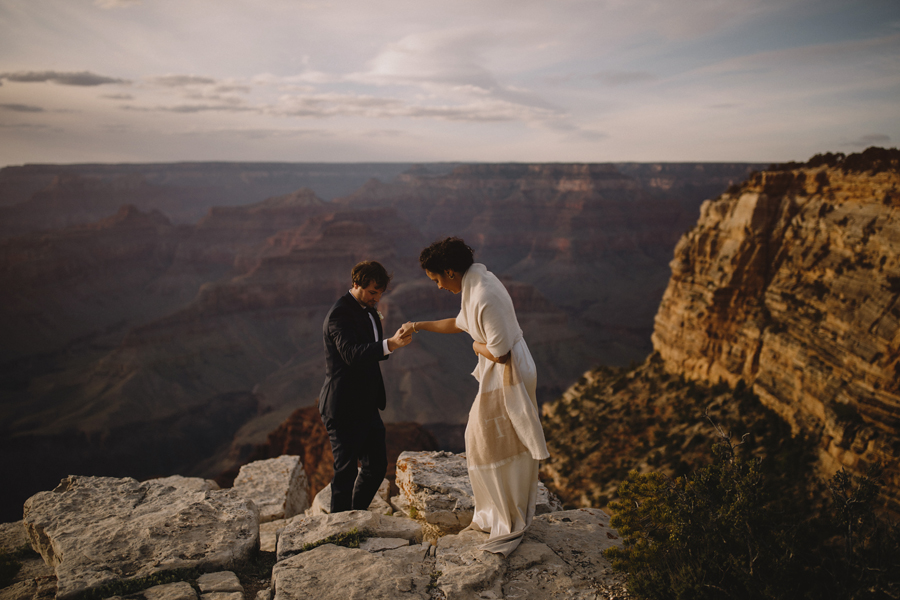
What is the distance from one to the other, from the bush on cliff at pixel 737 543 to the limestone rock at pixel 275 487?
5710mm

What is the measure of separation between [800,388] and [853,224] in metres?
4.70

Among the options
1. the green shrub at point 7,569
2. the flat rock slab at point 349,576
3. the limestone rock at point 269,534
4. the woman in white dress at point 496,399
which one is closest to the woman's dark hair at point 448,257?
the woman in white dress at point 496,399

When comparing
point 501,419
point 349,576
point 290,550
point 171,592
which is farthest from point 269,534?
point 501,419

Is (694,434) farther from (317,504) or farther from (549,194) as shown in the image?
(549,194)

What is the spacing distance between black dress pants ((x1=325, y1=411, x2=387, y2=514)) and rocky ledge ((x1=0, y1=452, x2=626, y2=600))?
319mm

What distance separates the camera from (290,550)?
4.39 meters

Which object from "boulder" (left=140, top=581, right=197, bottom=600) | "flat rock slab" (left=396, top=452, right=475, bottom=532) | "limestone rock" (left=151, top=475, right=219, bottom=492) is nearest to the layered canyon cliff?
"flat rock slab" (left=396, top=452, right=475, bottom=532)

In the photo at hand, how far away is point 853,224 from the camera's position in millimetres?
12797

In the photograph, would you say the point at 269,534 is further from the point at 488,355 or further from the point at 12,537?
the point at 488,355

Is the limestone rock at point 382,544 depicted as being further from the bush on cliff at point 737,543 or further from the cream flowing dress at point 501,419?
the bush on cliff at point 737,543

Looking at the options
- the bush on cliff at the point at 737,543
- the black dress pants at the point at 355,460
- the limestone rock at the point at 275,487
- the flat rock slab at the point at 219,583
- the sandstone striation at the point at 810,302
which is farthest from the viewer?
the sandstone striation at the point at 810,302

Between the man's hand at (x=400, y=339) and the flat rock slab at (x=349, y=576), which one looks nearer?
the flat rock slab at (x=349, y=576)

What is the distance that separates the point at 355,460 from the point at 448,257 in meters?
2.66

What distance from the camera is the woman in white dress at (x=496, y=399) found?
372 cm
